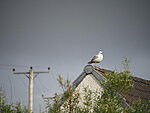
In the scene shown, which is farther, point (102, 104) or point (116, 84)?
point (116, 84)

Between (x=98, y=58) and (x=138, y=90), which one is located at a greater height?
(x=98, y=58)

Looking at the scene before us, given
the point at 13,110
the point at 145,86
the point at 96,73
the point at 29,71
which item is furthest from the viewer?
the point at 29,71

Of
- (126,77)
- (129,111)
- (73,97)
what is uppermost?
(126,77)

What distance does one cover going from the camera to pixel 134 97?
26.3ft

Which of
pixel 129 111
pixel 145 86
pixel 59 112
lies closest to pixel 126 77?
pixel 129 111

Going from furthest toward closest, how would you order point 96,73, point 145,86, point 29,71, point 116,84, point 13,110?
point 29,71, point 145,86, point 96,73, point 13,110, point 116,84

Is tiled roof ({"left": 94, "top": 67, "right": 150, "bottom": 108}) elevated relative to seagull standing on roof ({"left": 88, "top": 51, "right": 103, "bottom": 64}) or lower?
lower

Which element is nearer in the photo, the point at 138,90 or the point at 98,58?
the point at 98,58

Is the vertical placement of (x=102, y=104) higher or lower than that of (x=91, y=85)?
lower

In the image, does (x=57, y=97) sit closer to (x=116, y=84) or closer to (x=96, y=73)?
(x=116, y=84)

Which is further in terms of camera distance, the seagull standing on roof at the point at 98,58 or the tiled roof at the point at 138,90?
the seagull standing on roof at the point at 98,58

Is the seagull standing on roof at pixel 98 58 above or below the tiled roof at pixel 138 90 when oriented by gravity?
above

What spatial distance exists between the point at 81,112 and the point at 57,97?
1.80 ft

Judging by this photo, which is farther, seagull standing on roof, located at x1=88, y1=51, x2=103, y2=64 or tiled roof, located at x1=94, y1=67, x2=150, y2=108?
seagull standing on roof, located at x1=88, y1=51, x2=103, y2=64
